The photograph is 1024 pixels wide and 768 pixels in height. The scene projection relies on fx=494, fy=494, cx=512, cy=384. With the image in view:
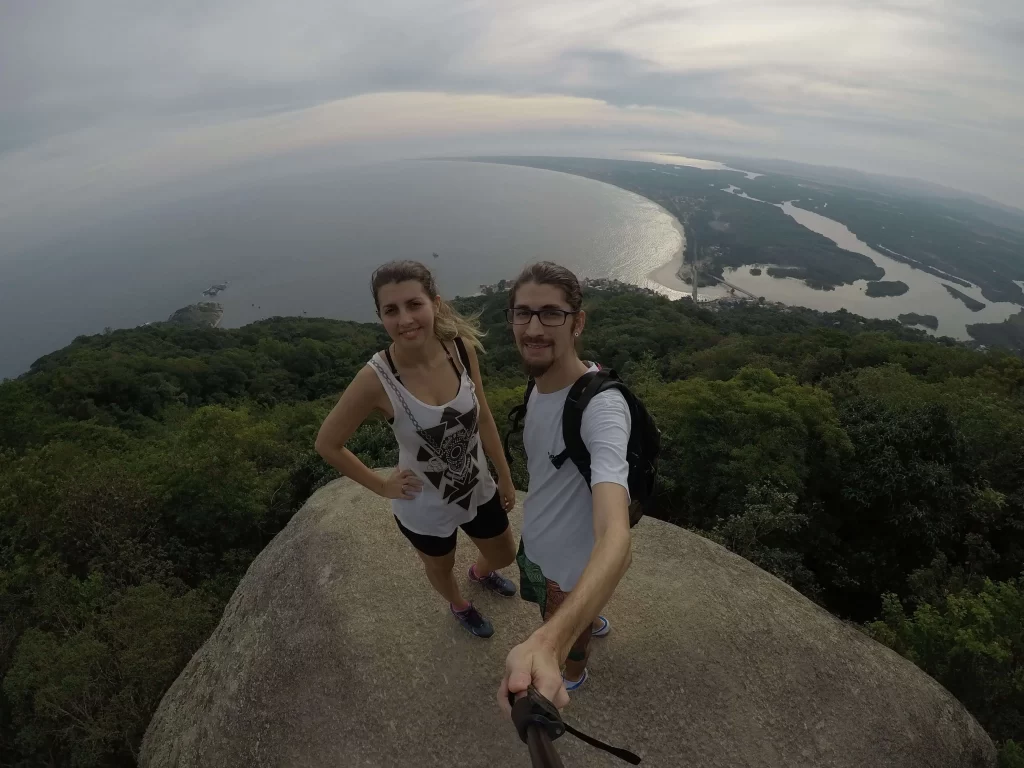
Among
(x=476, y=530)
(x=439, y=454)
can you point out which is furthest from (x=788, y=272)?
(x=439, y=454)

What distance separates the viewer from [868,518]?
454 inches

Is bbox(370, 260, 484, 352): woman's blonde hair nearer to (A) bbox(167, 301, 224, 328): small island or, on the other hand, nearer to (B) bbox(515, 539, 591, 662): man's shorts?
(B) bbox(515, 539, 591, 662): man's shorts

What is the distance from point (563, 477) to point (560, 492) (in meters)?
0.11

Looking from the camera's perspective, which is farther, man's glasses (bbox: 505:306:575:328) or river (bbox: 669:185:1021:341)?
river (bbox: 669:185:1021:341)

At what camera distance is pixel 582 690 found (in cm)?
461

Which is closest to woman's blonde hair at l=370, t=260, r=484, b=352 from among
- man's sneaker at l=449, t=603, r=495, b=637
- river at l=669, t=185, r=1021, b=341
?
man's sneaker at l=449, t=603, r=495, b=637

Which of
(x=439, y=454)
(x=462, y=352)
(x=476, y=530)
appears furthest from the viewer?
(x=476, y=530)

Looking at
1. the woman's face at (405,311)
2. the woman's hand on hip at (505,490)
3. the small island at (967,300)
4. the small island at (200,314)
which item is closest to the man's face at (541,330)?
the woman's face at (405,311)

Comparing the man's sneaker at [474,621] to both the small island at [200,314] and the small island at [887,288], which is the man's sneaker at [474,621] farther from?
the small island at [887,288]

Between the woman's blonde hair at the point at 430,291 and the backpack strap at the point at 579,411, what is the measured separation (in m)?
1.13

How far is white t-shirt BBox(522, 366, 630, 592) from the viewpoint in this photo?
2.44 metres

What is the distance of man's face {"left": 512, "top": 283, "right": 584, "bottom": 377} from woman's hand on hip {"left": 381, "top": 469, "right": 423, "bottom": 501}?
1.23 metres

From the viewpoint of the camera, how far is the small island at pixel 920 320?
2448 inches

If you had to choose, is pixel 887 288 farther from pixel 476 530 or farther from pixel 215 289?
pixel 215 289
